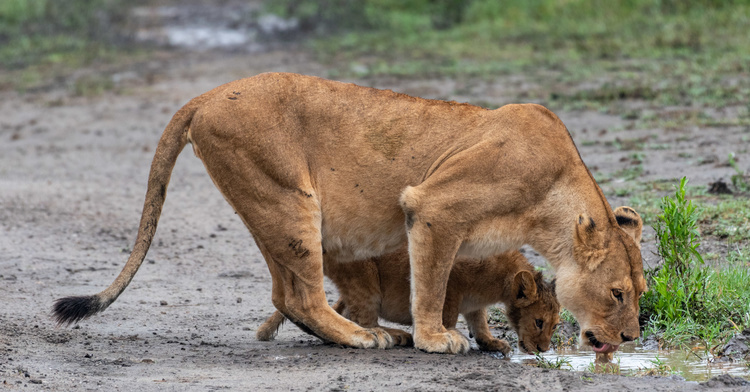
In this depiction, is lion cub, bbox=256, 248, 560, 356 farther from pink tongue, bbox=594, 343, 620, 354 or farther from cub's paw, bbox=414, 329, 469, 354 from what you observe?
pink tongue, bbox=594, 343, 620, 354

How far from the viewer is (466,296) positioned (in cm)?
546

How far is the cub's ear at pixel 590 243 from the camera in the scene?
4859mm

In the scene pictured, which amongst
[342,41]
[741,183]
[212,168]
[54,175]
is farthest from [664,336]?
[342,41]

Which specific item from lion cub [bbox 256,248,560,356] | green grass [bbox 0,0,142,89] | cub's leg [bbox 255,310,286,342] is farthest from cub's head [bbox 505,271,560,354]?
green grass [bbox 0,0,142,89]

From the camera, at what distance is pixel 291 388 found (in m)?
4.28

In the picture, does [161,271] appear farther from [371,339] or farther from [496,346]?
[496,346]

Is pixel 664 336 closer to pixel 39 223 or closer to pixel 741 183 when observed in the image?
pixel 741 183

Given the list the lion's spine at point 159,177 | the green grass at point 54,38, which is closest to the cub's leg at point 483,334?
the lion's spine at point 159,177

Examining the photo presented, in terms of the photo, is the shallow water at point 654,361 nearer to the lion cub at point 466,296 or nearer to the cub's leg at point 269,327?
the lion cub at point 466,296

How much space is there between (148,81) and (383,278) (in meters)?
11.2

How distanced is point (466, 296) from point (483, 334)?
0.79 ft

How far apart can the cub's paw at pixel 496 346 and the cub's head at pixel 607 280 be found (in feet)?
2.04

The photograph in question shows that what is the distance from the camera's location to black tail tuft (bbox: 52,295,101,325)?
480 cm

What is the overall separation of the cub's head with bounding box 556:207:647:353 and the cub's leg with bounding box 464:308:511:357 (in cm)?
63
